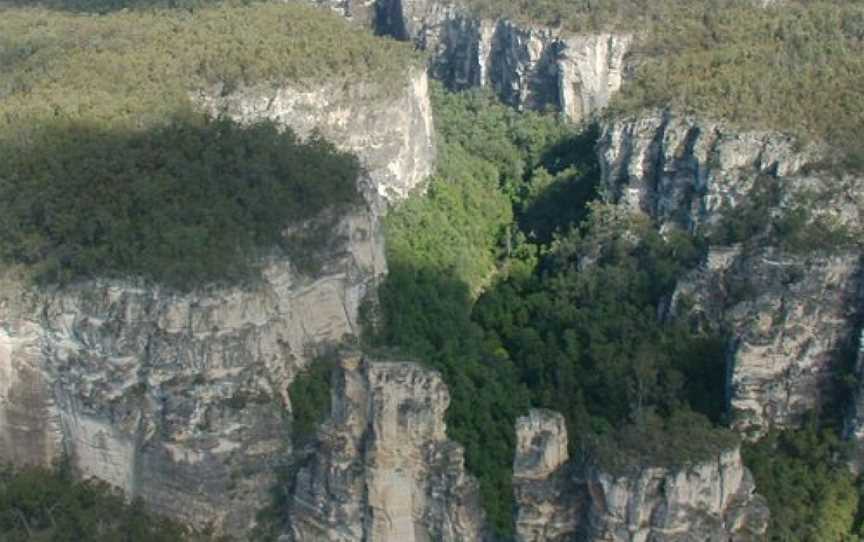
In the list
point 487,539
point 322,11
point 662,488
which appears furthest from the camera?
point 322,11

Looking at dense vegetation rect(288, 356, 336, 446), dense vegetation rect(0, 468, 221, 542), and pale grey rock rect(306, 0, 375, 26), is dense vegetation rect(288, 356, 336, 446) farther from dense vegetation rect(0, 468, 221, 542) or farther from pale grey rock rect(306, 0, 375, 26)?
pale grey rock rect(306, 0, 375, 26)

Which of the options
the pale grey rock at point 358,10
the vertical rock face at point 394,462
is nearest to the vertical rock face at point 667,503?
the vertical rock face at point 394,462

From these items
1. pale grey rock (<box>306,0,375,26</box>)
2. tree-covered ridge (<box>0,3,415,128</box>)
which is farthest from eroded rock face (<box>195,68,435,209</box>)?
pale grey rock (<box>306,0,375,26</box>)

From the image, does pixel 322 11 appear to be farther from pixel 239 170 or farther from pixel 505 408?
pixel 505 408

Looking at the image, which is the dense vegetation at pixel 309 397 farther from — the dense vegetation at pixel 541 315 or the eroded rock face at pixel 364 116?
the eroded rock face at pixel 364 116

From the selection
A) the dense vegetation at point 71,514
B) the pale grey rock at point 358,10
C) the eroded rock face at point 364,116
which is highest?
the pale grey rock at point 358,10

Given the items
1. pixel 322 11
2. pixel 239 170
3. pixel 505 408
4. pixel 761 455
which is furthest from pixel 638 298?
pixel 322 11
